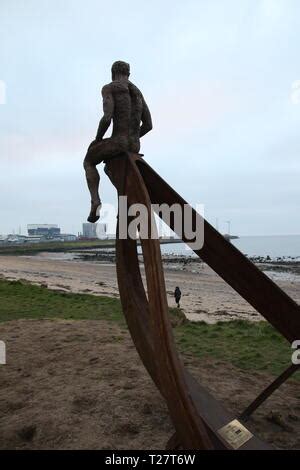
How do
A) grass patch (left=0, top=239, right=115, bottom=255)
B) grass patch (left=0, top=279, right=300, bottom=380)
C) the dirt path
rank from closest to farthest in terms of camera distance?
1. the dirt path
2. grass patch (left=0, top=279, right=300, bottom=380)
3. grass patch (left=0, top=239, right=115, bottom=255)

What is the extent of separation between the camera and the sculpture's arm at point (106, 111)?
486 centimetres

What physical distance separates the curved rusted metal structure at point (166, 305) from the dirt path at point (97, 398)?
3.40ft

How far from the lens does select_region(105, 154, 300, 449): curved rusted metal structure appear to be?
11.6 ft

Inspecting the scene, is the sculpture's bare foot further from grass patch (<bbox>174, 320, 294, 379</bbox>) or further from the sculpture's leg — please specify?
grass patch (<bbox>174, 320, 294, 379</bbox>)

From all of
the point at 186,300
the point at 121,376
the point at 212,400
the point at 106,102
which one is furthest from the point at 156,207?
the point at 186,300

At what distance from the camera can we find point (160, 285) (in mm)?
3824

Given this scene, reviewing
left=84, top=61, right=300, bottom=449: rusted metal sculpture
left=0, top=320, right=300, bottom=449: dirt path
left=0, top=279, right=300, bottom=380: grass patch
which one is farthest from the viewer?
left=0, top=279, right=300, bottom=380: grass patch

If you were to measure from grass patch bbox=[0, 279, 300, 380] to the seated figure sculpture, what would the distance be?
4742mm

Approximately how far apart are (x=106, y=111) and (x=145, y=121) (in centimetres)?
71

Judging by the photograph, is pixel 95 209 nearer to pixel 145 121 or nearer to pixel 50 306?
pixel 145 121

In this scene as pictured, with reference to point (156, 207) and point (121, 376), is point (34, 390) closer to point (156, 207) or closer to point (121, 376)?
point (121, 376)

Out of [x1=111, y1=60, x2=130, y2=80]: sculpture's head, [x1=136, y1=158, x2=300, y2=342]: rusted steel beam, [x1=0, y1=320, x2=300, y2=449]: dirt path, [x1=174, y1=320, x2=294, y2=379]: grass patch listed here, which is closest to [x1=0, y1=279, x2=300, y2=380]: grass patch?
[x1=174, y1=320, x2=294, y2=379]: grass patch

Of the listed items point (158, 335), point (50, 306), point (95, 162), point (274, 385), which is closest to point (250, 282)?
point (274, 385)

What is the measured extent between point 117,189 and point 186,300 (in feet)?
61.0
